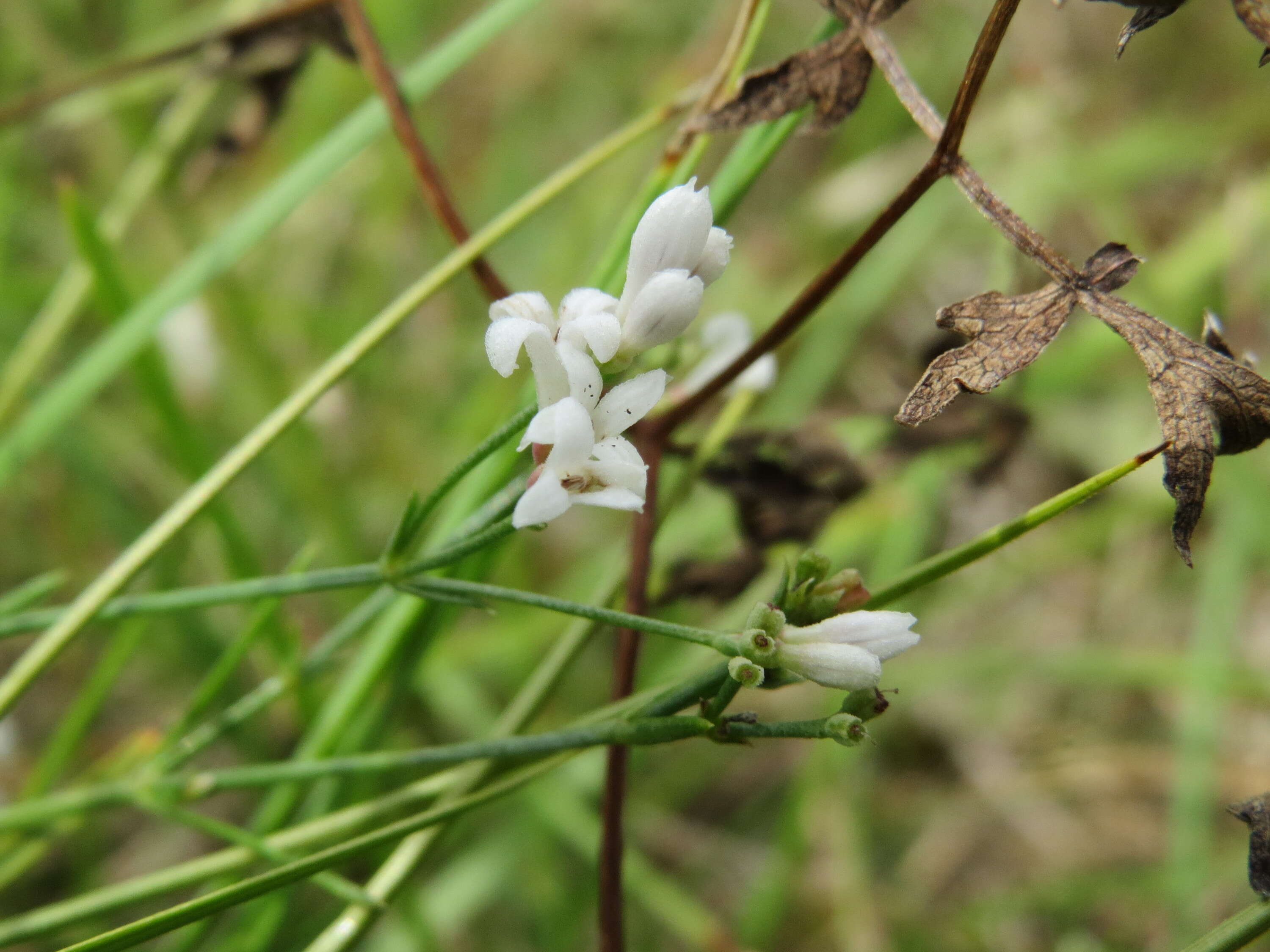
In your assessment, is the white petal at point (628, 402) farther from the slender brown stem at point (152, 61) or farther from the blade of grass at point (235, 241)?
the slender brown stem at point (152, 61)

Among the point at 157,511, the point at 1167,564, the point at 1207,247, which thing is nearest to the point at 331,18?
the point at 157,511

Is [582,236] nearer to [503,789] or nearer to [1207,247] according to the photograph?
[1207,247]

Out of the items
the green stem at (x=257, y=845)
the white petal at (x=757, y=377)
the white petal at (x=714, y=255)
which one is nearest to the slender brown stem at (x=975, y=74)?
the white petal at (x=714, y=255)

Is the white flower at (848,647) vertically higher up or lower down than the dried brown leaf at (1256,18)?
lower down

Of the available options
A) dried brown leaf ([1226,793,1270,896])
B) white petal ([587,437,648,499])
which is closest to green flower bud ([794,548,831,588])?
white petal ([587,437,648,499])

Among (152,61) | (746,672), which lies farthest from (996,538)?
(152,61)
